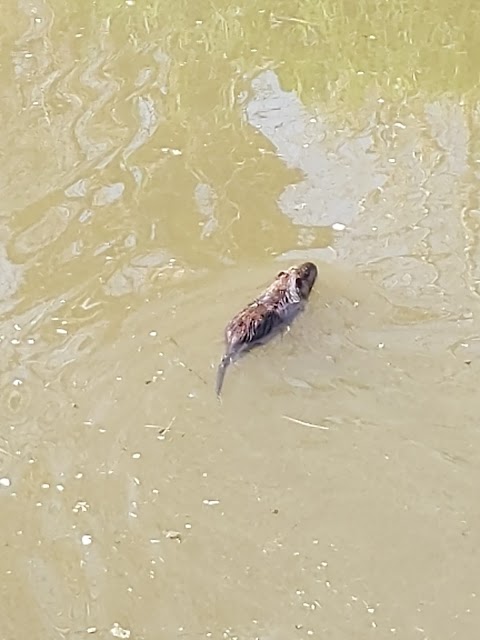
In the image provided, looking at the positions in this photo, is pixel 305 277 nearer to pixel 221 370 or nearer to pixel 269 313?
pixel 269 313

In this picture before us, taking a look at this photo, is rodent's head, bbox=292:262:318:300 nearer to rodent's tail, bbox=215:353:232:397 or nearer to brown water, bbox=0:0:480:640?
brown water, bbox=0:0:480:640

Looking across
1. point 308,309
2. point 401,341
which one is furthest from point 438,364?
point 308,309

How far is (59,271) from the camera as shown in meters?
5.39

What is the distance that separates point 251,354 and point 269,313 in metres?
0.22

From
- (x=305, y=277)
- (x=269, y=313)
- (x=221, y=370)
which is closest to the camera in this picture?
(x=221, y=370)

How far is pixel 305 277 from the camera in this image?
5.00m

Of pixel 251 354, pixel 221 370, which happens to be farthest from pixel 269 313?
pixel 221 370

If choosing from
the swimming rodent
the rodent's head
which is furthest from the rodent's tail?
the rodent's head

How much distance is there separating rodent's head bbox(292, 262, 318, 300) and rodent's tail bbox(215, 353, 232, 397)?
0.50m

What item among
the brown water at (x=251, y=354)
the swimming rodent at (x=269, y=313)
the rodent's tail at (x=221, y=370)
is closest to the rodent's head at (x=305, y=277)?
the swimming rodent at (x=269, y=313)

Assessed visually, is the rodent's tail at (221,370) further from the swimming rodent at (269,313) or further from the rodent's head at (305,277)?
the rodent's head at (305,277)

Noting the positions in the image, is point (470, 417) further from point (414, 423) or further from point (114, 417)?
point (114, 417)

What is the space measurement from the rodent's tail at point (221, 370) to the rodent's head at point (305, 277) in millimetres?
498

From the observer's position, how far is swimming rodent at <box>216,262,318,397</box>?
4715 mm
